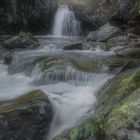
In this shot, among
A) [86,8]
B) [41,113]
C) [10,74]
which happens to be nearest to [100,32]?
[86,8]

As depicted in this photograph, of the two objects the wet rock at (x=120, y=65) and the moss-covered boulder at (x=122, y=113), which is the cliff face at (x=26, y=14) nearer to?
the wet rock at (x=120, y=65)

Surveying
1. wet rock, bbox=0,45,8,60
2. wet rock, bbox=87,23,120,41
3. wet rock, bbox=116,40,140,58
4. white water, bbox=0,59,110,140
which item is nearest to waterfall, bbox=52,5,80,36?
wet rock, bbox=87,23,120,41

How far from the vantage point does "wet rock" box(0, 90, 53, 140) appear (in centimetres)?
592

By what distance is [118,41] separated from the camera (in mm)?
15672

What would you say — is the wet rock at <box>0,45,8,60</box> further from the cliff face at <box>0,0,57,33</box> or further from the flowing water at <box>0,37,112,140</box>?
the cliff face at <box>0,0,57,33</box>

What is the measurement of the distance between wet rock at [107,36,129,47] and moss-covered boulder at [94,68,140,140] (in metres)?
8.52

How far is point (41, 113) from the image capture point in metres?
6.16

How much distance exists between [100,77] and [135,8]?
9.34 meters

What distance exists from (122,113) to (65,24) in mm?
16788

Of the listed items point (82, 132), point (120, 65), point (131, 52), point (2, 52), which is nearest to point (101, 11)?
point (2, 52)

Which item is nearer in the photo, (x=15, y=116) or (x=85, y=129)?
(x=85, y=129)

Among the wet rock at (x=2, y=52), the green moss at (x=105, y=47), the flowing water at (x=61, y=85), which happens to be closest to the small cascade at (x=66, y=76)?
the flowing water at (x=61, y=85)

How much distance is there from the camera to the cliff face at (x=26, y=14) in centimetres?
1962

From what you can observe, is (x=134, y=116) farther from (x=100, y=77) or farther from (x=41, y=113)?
(x=100, y=77)
